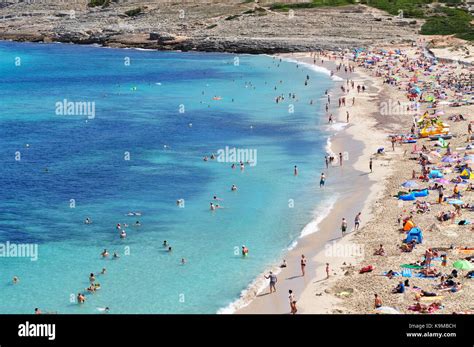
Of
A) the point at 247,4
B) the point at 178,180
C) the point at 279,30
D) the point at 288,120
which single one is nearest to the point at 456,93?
the point at 288,120

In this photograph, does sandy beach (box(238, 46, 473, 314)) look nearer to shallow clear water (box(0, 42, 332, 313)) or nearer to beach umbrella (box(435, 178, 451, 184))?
beach umbrella (box(435, 178, 451, 184))

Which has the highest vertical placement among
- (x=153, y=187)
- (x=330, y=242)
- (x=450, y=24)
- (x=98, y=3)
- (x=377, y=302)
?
(x=98, y=3)

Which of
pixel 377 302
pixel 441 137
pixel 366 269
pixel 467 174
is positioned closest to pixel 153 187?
pixel 366 269

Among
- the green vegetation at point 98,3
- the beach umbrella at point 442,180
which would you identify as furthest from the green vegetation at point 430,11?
the beach umbrella at point 442,180

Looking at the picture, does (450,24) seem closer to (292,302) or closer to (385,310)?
(292,302)

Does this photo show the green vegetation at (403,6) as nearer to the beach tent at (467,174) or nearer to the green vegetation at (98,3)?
the green vegetation at (98,3)

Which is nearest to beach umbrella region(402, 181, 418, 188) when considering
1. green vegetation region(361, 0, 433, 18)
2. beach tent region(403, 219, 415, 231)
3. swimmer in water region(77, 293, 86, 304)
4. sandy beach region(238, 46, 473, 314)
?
sandy beach region(238, 46, 473, 314)

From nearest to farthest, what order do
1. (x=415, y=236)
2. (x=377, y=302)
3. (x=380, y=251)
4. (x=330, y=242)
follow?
(x=377, y=302), (x=380, y=251), (x=415, y=236), (x=330, y=242)
